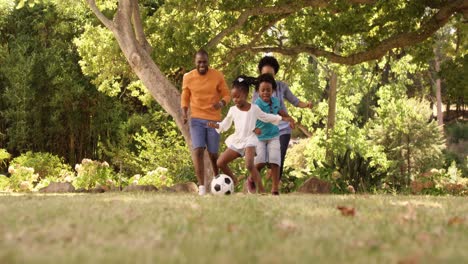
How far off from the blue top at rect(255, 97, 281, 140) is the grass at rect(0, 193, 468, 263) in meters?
3.01

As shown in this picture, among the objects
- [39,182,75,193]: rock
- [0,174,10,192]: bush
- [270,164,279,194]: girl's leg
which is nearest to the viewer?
[270,164,279,194]: girl's leg

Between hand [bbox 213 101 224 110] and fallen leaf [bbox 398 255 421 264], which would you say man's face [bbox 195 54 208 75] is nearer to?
hand [bbox 213 101 224 110]

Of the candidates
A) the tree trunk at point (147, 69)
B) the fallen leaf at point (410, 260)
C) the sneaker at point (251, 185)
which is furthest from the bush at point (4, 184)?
the fallen leaf at point (410, 260)

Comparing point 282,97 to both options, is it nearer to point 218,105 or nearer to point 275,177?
point 218,105

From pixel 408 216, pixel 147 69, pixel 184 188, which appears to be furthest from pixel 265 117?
pixel 147 69

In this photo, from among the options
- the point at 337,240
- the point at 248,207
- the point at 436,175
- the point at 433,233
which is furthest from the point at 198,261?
the point at 436,175

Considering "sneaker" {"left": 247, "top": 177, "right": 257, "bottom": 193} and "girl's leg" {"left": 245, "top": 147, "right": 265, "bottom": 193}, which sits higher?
"girl's leg" {"left": 245, "top": 147, "right": 265, "bottom": 193}

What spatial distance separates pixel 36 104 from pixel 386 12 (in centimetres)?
1302

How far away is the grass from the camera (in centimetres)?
329

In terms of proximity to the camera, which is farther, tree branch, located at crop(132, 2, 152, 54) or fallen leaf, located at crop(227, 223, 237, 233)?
tree branch, located at crop(132, 2, 152, 54)

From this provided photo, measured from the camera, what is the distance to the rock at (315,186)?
1202 centimetres

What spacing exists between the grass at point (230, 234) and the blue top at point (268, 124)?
3.01 meters

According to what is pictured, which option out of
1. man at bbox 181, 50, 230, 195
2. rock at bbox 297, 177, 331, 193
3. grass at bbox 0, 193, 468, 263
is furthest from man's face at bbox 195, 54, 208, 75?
grass at bbox 0, 193, 468, 263

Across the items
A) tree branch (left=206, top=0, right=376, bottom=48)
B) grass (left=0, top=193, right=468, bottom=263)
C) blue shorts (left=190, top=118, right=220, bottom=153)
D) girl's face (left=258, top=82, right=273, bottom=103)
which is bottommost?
grass (left=0, top=193, right=468, bottom=263)
